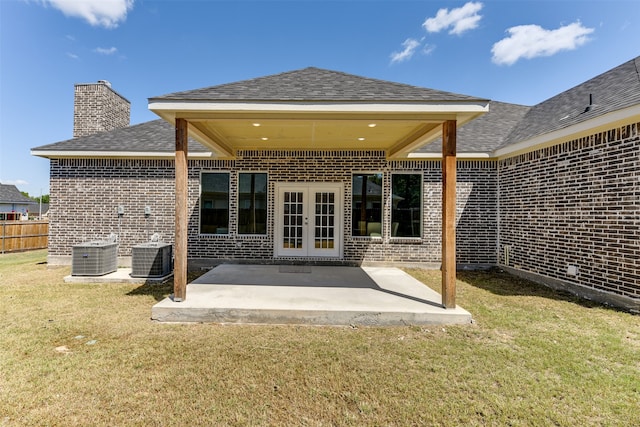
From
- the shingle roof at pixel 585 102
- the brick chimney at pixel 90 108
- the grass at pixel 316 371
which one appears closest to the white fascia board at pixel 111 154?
the brick chimney at pixel 90 108

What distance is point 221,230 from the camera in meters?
8.22

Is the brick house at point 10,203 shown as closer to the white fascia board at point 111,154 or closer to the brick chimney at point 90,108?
the brick chimney at point 90,108

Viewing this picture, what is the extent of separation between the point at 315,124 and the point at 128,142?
614 centimetres

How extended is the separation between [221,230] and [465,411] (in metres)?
7.12

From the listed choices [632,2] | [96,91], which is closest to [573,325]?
[632,2]

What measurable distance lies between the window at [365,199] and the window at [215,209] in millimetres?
3555

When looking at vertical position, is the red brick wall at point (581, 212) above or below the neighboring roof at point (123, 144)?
below

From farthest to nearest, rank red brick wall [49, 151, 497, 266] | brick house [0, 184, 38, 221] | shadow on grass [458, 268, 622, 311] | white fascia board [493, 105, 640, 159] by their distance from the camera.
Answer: brick house [0, 184, 38, 221] → red brick wall [49, 151, 497, 266] → shadow on grass [458, 268, 622, 311] → white fascia board [493, 105, 640, 159]

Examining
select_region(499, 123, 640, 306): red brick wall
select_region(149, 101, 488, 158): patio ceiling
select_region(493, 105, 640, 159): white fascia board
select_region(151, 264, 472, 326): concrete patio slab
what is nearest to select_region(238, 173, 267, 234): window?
select_region(149, 101, 488, 158): patio ceiling

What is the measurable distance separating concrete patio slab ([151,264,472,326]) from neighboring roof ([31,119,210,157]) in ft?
14.1

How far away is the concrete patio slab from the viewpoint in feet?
13.8

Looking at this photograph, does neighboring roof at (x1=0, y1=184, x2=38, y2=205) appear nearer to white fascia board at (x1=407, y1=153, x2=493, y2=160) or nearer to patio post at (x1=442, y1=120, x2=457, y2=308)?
white fascia board at (x1=407, y1=153, x2=493, y2=160)

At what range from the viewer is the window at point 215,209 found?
822cm

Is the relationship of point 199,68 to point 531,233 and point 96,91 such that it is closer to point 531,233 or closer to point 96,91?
point 96,91
